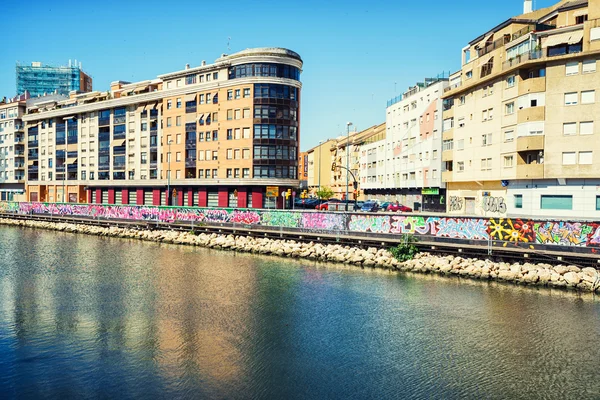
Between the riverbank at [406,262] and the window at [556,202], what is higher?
the window at [556,202]

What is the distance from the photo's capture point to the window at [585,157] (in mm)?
49003

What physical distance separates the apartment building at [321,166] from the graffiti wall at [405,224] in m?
93.9

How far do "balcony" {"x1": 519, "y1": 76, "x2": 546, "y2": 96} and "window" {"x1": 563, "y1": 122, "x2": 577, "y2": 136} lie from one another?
15.0 ft

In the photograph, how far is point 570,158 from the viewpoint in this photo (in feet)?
165

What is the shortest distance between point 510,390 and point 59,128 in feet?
360

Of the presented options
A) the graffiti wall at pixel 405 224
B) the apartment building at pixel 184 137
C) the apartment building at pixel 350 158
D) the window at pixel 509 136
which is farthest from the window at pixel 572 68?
the apartment building at pixel 350 158

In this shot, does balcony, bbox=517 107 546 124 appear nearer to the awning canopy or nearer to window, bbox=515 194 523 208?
the awning canopy

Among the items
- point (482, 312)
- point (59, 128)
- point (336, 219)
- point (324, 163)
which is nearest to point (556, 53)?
point (336, 219)

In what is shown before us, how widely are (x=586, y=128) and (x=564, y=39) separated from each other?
965 centimetres

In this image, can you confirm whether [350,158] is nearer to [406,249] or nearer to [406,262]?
[406,249]

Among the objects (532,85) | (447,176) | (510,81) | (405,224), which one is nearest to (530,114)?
(532,85)

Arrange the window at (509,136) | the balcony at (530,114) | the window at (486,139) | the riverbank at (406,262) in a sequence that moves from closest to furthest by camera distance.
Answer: the riverbank at (406,262) < the balcony at (530,114) < the window at (509,136) < the window at (486,139)

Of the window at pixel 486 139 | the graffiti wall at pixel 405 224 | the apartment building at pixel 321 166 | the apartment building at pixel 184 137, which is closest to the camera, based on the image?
the graffiti wall at pixel 405 224

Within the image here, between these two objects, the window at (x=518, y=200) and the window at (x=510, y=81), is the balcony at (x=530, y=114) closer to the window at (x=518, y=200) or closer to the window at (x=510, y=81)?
the window at (x=510, y=81)
